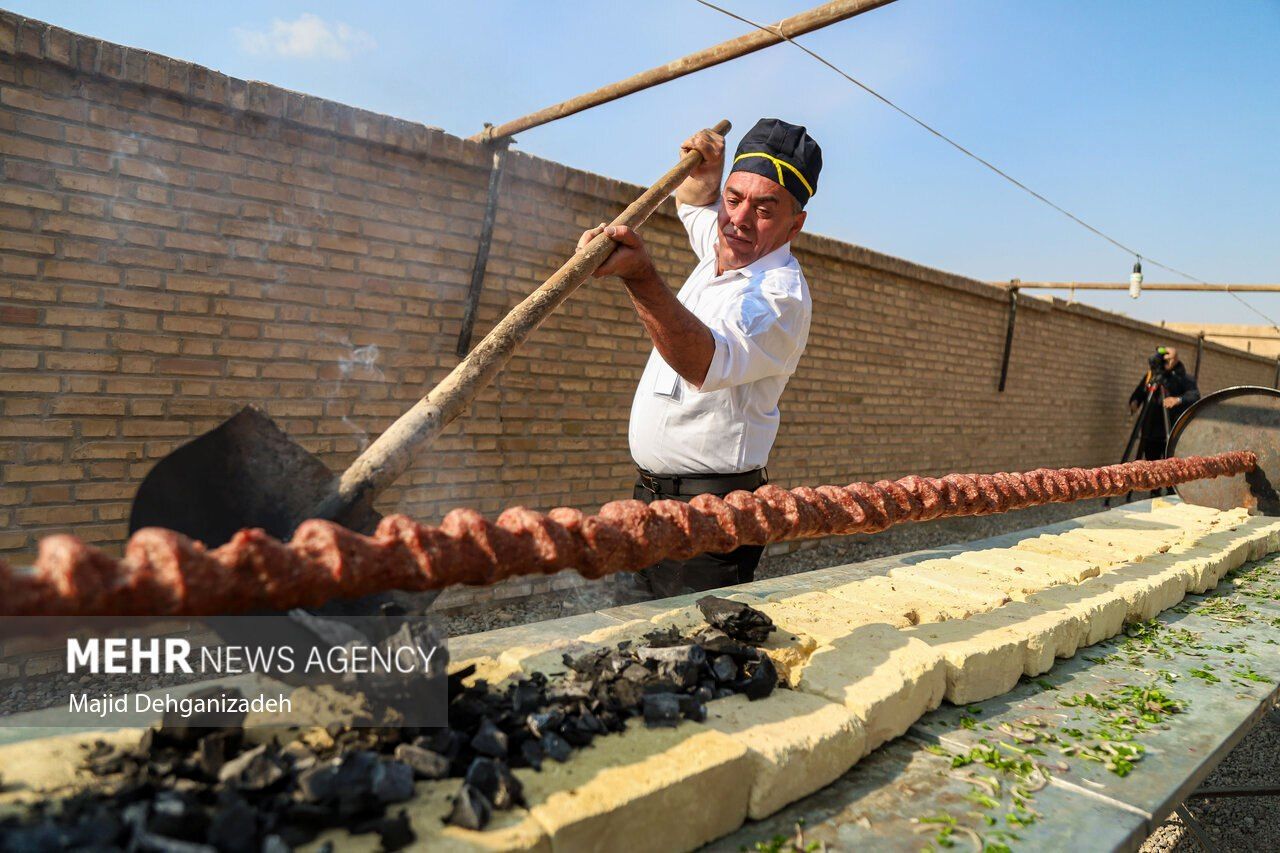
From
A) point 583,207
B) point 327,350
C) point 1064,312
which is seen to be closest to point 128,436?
point 327,350

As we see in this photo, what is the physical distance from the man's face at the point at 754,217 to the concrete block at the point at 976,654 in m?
1.65

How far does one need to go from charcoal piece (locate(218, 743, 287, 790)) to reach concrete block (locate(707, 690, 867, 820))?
0.87 m

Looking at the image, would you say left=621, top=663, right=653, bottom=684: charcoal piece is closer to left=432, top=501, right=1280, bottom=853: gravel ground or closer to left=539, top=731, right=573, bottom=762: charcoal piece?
left=539, top=731, right=573, bottom=762: charcoal piece

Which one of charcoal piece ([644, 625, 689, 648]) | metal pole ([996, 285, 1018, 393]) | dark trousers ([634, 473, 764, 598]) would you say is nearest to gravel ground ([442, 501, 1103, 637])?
dark trousers ([634, 473, 764, 598])

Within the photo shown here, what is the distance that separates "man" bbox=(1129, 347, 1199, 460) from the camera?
1105 centimetres

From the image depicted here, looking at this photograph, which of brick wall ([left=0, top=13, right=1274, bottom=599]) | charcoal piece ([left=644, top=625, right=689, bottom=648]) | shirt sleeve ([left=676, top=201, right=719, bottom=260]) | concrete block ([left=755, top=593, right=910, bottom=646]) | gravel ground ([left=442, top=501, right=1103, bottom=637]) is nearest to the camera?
charcoal piece ([left=644, top=625, right=689, bottom=648])

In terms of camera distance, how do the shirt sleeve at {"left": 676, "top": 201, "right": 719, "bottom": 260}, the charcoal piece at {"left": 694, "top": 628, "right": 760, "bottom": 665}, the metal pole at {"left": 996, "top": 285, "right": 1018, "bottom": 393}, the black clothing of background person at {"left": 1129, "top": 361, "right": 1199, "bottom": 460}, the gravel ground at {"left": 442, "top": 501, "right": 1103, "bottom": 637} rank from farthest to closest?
the black clothing of background person at {"left": 1129, "top": 361, "right": 1199, "bottom": 460}, the metal pole at {"left": 996, "top": 285, "right": 1018, "bottom": 393}, the gravel ground at {"left": 442, "top": 501, "right": 1103, "bottom": 637}, the shirt sleeve at {"left": 676, "top": 201, "right": 719, "bottom": 260}, the charcoal piece at {"left": 694, "top": 628, "right": 760, "bottom": 665}

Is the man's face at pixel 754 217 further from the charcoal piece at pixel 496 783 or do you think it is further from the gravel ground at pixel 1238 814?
the gravel ground at pixel 1238 814

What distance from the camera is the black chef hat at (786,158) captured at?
3135 mm

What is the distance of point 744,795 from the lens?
5.11 feet

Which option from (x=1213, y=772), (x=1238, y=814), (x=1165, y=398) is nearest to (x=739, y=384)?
(x=1238, y=814)

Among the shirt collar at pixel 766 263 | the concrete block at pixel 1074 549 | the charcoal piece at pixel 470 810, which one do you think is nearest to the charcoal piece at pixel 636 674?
the charcoal piece at pixel 470 810

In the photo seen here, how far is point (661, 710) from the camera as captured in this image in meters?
1.66

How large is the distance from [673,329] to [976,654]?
131 cm
